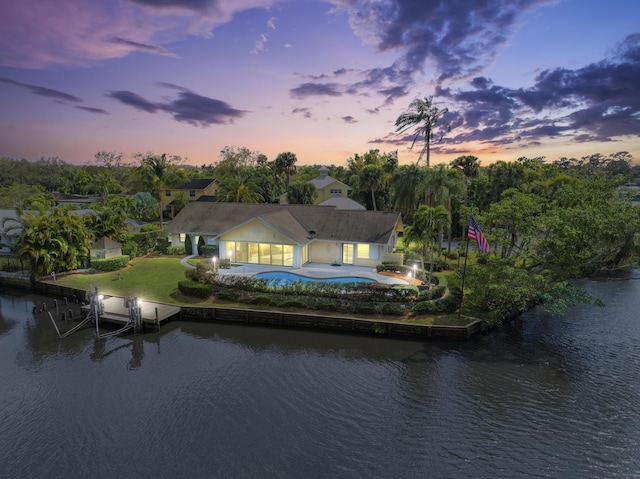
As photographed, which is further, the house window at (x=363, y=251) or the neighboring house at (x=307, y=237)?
the house window at (x=363, y=251)

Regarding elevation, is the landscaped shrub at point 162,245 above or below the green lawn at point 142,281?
above

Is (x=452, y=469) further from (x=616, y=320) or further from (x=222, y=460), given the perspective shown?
(x=616, y=320)

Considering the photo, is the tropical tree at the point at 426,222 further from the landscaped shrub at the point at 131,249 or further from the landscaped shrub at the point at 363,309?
the landscaped shrub at the point at 131,249

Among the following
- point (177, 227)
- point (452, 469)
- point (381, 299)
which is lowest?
point (452, 469)

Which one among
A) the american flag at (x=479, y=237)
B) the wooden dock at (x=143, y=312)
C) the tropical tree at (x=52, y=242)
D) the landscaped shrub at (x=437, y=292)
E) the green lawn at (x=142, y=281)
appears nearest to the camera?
the american flag at (x=479, y=237)

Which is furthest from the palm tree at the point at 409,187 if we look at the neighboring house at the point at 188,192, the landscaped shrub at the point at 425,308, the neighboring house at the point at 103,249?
the neighboring house at the point at 188,192

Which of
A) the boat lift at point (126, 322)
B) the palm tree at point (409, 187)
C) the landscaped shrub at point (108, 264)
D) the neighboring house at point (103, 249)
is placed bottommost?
the boat lift at point (126, 322)

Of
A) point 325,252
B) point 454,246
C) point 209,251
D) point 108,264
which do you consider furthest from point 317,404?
point 454,246

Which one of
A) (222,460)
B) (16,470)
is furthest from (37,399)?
(222,460)
